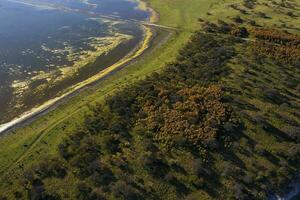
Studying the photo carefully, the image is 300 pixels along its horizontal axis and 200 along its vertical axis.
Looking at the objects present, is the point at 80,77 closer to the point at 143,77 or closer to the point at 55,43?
the point at 143,77

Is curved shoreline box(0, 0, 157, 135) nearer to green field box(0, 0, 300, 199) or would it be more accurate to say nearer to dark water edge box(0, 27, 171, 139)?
dark water edge box(0, 27, 171, 139)

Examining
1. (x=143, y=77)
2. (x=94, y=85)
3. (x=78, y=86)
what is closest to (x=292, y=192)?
(x=143, y=77)

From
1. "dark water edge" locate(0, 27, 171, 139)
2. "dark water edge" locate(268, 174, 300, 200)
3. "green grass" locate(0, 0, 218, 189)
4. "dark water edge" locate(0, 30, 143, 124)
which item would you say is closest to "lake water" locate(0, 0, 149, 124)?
"dark water edge" locate(0, 30, 143, 124)

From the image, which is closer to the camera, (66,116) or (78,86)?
(66,116)

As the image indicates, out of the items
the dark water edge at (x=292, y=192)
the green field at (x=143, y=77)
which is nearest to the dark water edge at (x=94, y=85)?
the green field at (x=143, y=77)

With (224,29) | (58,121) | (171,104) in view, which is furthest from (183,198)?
(224,29)

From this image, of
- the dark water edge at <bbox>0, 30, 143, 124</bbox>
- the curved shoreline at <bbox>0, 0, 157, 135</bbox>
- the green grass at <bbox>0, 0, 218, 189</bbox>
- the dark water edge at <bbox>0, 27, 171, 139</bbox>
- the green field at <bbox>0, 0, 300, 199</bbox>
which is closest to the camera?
the green field at <bbox>0, 0, 300, 199</bbox>

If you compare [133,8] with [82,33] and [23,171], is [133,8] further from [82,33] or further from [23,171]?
[23,171]
